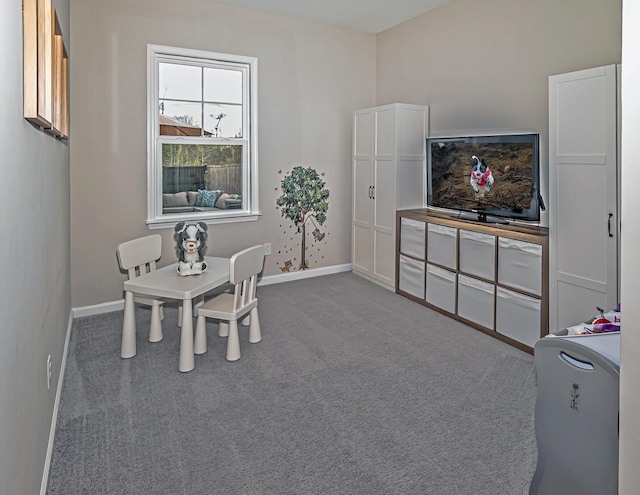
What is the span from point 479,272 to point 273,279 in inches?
88.1

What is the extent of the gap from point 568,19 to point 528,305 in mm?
2090

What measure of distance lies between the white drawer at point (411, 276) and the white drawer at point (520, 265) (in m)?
Result: 0.92

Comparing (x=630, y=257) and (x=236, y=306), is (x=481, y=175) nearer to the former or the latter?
(x=236, y=306)

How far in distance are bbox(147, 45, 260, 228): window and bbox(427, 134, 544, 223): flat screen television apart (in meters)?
1.85

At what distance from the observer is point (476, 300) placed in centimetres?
366

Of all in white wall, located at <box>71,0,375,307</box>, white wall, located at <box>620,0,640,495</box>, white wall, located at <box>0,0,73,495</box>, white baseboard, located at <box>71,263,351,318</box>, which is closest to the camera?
white wall, located at <box>620,0,640,495</box>

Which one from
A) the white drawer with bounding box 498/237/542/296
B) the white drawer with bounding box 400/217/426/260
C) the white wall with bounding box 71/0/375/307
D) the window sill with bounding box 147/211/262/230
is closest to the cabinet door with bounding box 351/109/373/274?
the white wall with bounding box 71/0/375/307

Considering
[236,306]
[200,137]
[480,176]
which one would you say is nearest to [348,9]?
[200,137]

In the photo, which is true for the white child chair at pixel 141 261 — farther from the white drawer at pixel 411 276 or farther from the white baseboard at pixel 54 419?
the white drawer at pixel 411 276

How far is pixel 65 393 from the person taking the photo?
8.54 ft

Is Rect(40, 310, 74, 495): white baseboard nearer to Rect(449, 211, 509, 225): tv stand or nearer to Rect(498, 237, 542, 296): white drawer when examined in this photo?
Rect(498, 237, 542, 296): white drawer

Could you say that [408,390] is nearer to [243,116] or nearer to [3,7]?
[3,7]

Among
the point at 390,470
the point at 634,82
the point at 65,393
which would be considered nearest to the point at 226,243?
the point at 65,393

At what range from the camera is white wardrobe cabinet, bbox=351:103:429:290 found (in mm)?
4504
